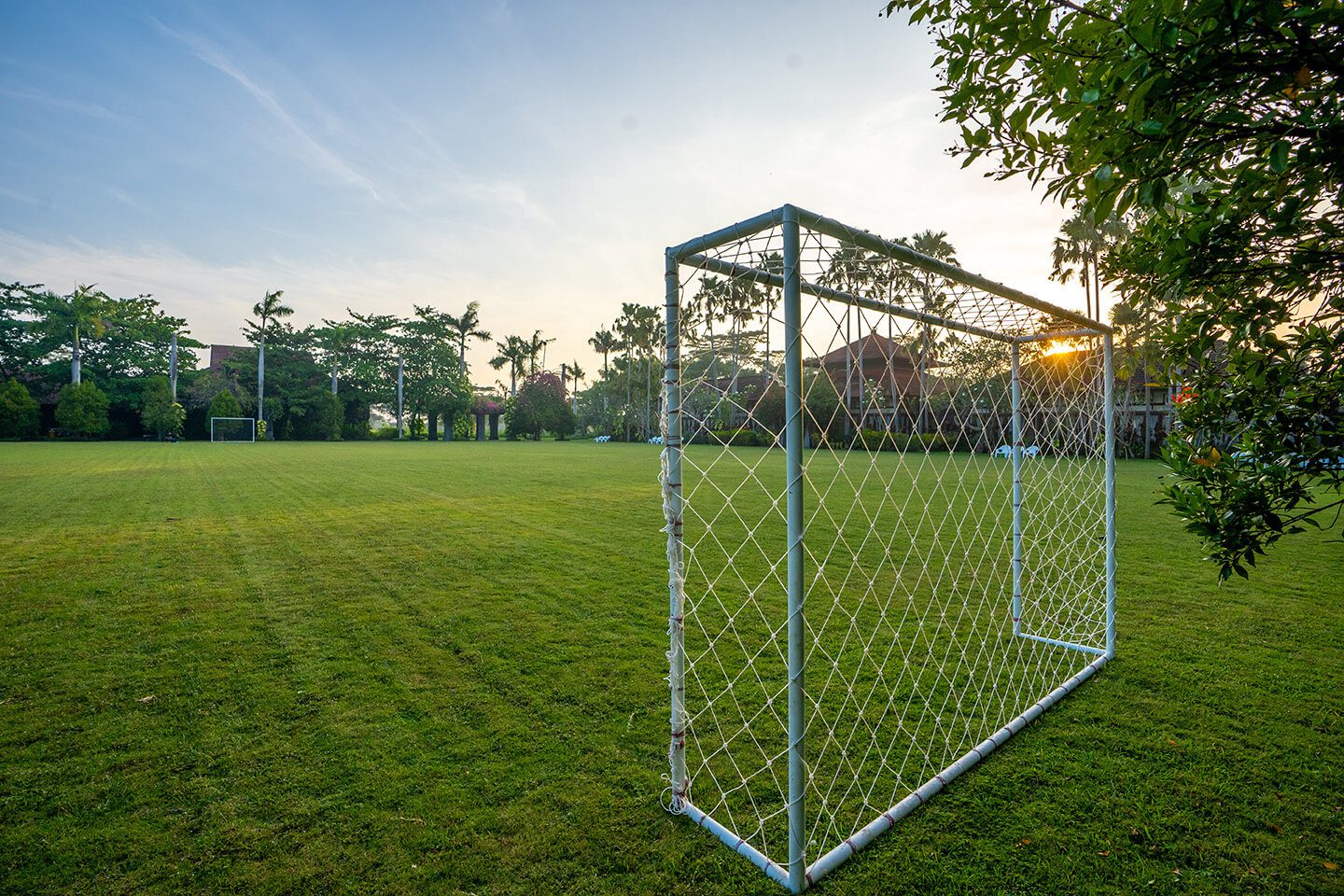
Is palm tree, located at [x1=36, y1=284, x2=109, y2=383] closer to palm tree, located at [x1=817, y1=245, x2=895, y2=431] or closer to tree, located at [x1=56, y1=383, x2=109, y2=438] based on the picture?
tree, located at [x1=56, y1=383, x2=109, y2=438]

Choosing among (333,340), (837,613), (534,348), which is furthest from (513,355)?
(837,613)

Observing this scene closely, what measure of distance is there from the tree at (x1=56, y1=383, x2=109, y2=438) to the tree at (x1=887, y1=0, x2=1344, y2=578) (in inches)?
1677

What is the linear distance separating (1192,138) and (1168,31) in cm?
46

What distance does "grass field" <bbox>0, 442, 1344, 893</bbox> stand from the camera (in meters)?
1.74

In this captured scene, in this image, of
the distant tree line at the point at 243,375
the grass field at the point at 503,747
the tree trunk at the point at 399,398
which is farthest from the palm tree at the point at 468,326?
the grass field at the point at 503,747

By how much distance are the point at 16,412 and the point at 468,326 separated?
28975mm

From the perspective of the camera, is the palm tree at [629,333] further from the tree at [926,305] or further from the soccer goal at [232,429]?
the tree at [926,305]

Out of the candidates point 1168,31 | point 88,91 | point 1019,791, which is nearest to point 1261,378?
point 1168,31

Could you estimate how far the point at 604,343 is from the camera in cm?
5538

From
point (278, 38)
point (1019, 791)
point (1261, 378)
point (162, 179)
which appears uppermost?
point (162, 179)

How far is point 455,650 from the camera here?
11.0 feet

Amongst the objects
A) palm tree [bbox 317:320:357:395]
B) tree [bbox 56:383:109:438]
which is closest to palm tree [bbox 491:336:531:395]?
palm tree [bbox 317:320:357:395]

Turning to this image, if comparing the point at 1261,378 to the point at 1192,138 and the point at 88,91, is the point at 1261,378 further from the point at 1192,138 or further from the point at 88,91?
the point at 88,91

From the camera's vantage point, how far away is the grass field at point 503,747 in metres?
1.74
